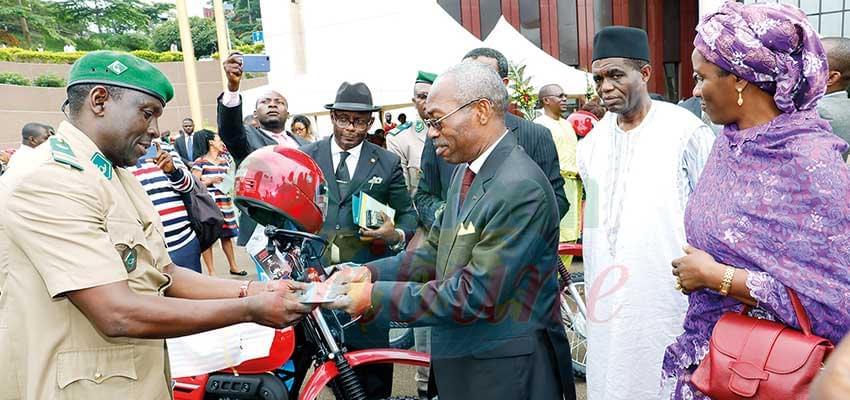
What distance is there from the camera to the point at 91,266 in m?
1.69

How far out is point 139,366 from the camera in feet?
6.23

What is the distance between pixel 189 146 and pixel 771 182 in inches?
382

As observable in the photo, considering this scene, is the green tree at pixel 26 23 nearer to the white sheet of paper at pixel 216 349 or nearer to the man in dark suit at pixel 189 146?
the man in dark suit at pixel 189 146

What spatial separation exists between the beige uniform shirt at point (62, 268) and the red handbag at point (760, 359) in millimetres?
1679

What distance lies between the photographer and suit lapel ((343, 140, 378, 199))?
3705mm

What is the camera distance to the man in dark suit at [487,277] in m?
2.07

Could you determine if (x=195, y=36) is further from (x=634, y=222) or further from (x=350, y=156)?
(x=634, y=222)

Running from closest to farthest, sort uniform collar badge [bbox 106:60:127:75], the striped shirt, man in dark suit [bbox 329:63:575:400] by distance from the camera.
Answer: uniform collar badge [bbox 106:60:127:75] < man in dark suit [bbox 329:63:575:400] < the striped shirt

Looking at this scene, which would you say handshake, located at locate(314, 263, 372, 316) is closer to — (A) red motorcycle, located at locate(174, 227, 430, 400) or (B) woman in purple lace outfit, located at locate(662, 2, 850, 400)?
(A) red motorcycle, located at locate(174, 227, 430, 400)

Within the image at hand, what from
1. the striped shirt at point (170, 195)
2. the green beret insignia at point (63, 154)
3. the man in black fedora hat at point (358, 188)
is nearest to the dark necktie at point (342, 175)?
the man in black fedora hat at point (358, 188)

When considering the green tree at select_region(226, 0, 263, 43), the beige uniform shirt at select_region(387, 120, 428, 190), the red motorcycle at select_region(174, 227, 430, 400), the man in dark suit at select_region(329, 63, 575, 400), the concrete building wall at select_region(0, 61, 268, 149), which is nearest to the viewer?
the man in dark suit at select_region(329, 63, 575, 400)

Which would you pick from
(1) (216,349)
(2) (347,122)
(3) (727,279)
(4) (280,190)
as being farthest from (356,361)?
(3) (727,279)

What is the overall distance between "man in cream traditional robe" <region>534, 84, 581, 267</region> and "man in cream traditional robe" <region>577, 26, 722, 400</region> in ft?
9.21

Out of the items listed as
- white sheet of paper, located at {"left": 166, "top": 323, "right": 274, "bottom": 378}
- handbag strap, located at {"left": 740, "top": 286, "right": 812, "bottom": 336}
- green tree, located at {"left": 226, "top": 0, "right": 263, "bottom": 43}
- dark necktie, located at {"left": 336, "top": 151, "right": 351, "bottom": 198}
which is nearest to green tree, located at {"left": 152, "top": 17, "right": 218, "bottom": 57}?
green tree, located at {"left": 226, "top": 0, "right": 263, "bottom": 43}
